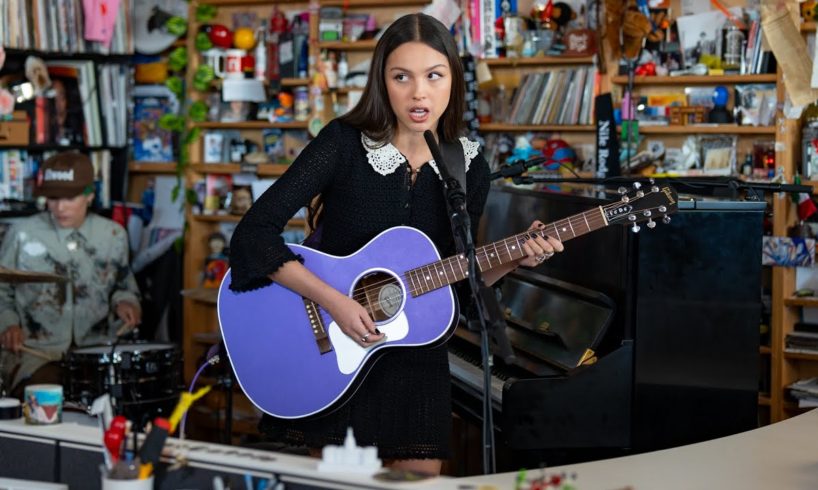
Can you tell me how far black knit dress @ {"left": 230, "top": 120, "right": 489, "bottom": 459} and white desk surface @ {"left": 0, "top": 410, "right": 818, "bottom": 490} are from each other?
0.38 m

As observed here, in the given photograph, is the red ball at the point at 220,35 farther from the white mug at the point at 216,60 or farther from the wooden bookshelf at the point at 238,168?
the wooden bookshelf at the point at 238,168

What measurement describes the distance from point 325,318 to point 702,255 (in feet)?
3.15

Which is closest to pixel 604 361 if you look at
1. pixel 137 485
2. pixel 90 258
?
pixel 137 485

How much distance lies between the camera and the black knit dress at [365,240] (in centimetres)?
230

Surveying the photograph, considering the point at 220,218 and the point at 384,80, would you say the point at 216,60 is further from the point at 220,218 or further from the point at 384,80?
the point at 384,80

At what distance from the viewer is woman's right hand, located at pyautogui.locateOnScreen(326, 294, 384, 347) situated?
2.31 metres

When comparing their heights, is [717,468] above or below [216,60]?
below

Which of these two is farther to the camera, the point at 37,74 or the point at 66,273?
the point at 37,74

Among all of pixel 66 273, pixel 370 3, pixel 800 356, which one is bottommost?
pixel 800 356

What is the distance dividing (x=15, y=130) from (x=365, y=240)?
11.4 ft

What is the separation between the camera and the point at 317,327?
241 centimetres

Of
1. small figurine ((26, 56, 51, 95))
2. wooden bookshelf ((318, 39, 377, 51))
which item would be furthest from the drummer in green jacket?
wooden bookshelf ((318, 39, 377, 51))

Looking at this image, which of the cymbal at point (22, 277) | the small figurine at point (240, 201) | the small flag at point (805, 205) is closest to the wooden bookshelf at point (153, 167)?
the small figurine at point (240, 201)

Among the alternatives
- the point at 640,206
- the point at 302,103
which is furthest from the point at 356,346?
the point at 302,103
